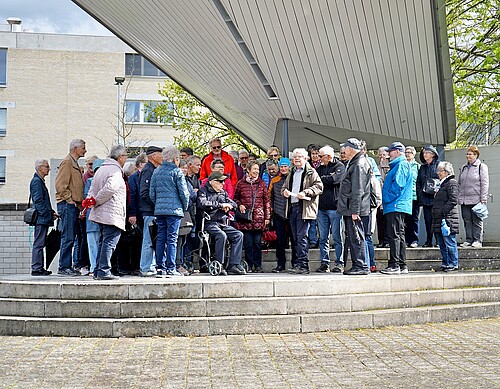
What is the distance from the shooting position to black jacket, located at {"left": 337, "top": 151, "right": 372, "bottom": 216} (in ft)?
35.5

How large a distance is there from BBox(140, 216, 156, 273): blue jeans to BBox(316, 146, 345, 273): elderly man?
8.79 ft

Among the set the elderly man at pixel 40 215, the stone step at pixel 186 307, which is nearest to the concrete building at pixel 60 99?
the elderly man at pixel 40 215

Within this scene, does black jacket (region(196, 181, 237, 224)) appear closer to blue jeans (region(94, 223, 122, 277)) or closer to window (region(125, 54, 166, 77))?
blue jeans (region(94, 223, 122, 277))

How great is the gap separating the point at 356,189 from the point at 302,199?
1.08 meters

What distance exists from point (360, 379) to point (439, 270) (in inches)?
248

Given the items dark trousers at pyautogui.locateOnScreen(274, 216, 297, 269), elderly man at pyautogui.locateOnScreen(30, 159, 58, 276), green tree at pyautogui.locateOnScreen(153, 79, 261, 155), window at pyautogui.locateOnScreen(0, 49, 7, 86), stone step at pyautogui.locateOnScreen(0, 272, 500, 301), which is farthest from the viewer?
window at pyautogui.locateOnScreen(0, 49, 7, 86)

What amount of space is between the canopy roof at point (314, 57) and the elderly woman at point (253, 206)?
10.9 ft

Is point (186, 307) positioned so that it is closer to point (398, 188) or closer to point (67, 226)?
point (67, 226)

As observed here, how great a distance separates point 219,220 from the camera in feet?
38.2

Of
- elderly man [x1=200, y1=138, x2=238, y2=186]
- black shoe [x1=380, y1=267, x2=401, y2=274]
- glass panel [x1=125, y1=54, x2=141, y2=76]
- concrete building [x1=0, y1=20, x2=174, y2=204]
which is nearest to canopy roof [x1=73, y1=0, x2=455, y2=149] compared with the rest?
elderly man [x1=200, y1=138, x2=238, y2=186]

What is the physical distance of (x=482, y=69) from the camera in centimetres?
2361

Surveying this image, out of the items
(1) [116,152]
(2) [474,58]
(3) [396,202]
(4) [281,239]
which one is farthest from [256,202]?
(2) [474,58]

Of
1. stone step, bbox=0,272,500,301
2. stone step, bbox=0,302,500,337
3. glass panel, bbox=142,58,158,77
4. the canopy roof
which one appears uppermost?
glass panel, bbox=142,58,158,77

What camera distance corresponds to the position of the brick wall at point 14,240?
19.9m
